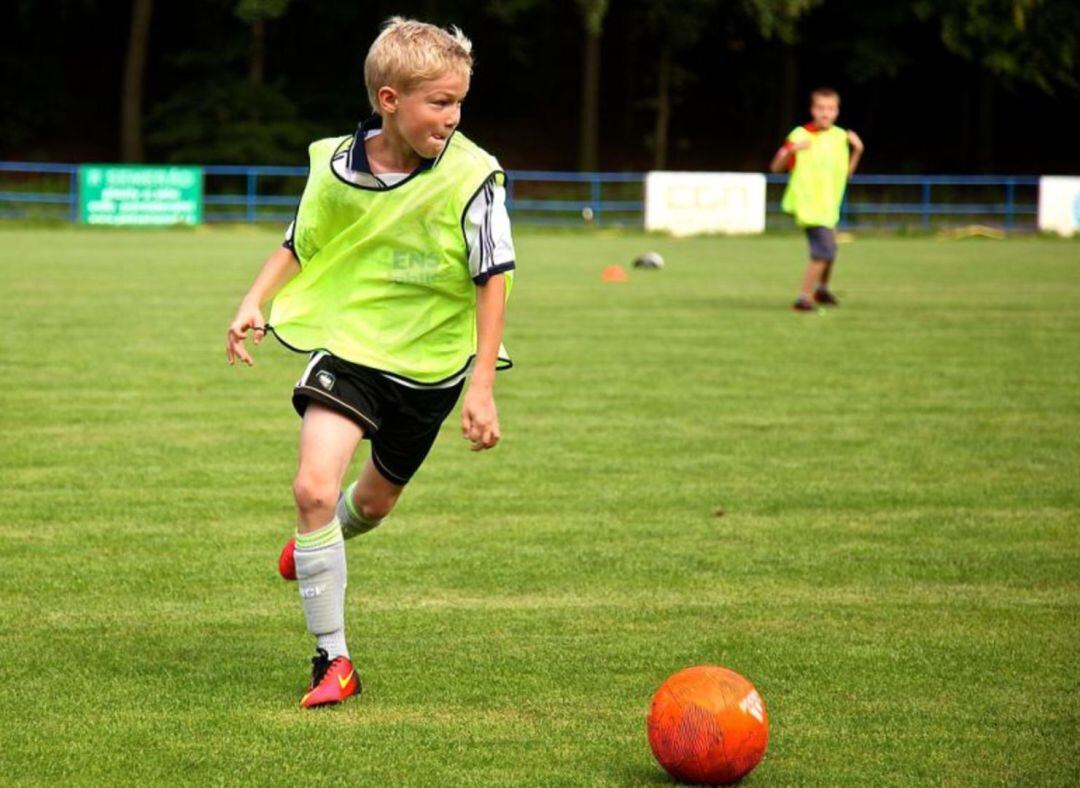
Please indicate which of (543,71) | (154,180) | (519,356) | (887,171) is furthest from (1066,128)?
(519,356)

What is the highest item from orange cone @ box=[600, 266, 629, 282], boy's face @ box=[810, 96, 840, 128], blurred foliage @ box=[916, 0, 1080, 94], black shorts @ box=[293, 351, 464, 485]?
blurred foliage @ box=[916, 0, 1080, 94]

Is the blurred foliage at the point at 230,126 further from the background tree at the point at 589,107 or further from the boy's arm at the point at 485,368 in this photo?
the boy's arm at the point at 485,368

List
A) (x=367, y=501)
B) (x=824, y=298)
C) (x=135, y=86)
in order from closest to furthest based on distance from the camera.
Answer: (x=367, y=501) < (x=824, y=298) < (x=135, y=86)

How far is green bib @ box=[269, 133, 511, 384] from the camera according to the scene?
5.19 meters

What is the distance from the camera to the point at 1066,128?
59.8 metres

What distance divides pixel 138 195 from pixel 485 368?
3319 cm

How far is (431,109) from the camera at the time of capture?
502 cm

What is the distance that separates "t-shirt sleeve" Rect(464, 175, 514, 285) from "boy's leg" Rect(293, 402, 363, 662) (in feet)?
1.96

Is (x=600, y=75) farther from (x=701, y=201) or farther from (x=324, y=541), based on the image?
(x=324, y=541)

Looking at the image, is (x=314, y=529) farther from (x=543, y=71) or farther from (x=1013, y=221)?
(x=543, y=71)

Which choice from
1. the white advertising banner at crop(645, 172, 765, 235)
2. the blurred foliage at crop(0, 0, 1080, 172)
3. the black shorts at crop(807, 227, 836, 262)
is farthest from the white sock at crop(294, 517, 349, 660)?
the blurred foliage at crop(0, 0, 1080, 172)

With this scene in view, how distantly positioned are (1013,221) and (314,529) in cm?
4027

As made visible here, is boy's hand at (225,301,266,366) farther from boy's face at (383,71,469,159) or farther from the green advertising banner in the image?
the green advertising banner

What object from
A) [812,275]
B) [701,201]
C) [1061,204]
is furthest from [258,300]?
[1061,204]
